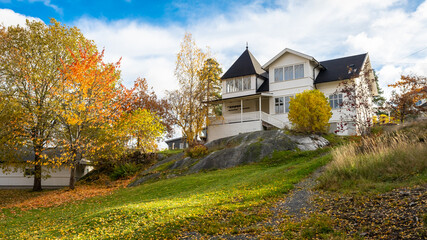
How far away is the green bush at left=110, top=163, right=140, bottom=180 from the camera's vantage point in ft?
78.6

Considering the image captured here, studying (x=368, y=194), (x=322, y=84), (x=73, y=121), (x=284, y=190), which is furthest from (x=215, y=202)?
(x=322, y=84)

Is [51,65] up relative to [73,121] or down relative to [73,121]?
up

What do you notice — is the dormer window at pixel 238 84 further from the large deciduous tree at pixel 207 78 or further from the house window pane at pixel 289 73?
the house window pane at pixel 289 73

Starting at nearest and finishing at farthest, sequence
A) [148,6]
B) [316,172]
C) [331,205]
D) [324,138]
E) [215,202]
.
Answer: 1. [331,205]
2. [215,202]
3. [316,172]
4. [148,6]
5. [324,138]

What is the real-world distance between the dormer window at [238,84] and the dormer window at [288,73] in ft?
10.1

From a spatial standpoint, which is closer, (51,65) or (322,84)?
(51,65)

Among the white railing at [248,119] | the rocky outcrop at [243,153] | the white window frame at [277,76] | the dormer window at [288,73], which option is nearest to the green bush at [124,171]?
the rocky outcrop at [243,153]

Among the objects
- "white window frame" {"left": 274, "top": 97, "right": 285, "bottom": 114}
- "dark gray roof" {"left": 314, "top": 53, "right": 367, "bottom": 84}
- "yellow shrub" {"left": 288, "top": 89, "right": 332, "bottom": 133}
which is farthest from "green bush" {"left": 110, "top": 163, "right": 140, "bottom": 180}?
"dark gray roof" {"left": 314, "top": 53, "right": 367, "bottom": 84}

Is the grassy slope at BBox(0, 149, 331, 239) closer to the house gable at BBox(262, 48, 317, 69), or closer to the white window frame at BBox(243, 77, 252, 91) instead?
the house gable at BBox(262, 48, 317, 69)

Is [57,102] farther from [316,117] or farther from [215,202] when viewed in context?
[316,117]

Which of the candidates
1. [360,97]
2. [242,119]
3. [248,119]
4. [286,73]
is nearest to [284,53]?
[286,73]

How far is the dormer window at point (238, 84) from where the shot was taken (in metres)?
31.8

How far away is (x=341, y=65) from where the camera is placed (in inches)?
1177

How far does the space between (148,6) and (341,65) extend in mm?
21292
